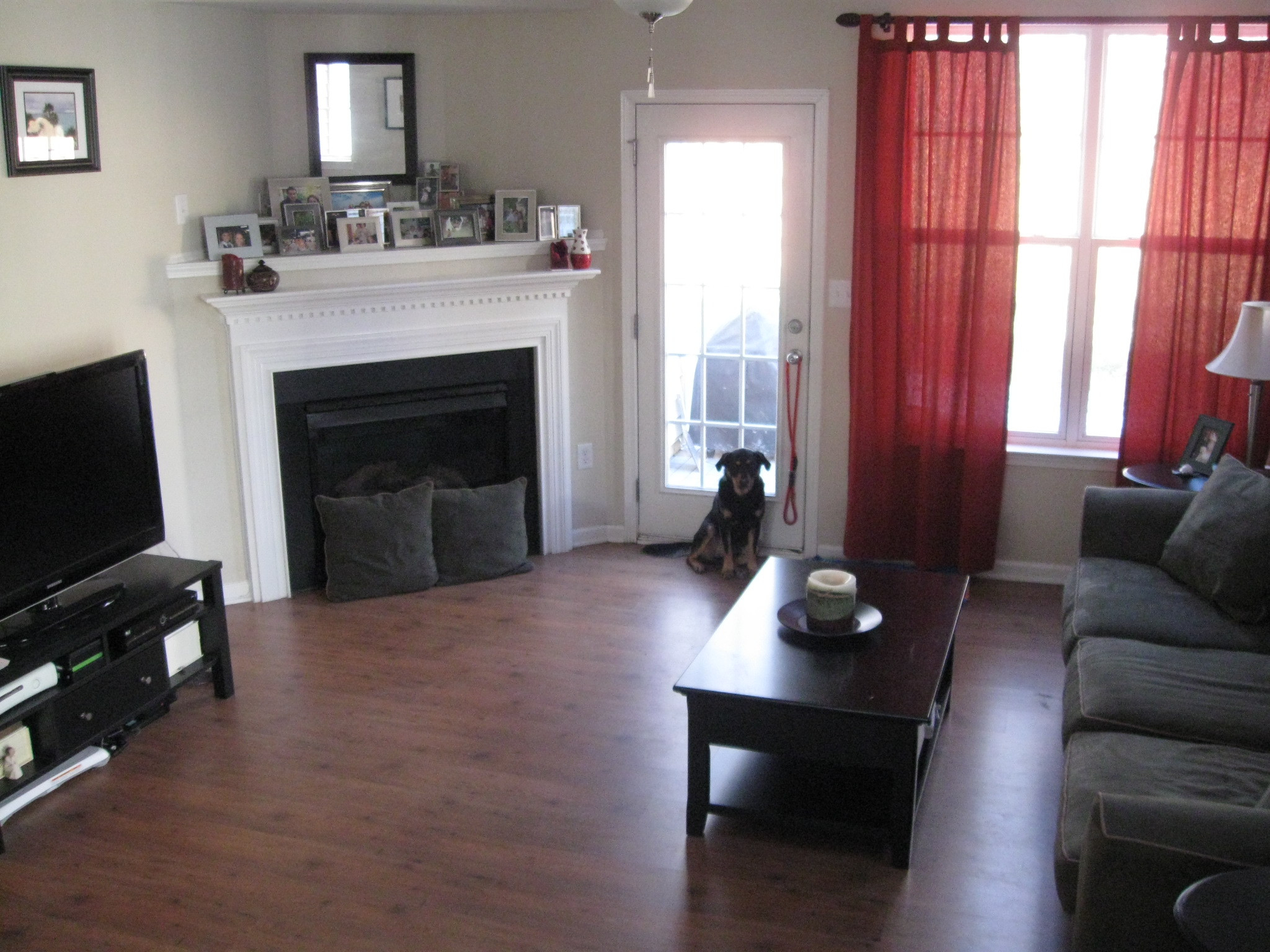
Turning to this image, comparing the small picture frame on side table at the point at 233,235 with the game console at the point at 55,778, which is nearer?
the game console at the point at 55,778

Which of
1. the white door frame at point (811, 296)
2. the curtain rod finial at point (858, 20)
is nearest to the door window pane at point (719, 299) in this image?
the white door frame at point (811, 296)

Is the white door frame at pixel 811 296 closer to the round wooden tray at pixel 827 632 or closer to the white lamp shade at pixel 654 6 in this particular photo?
the round wooden tray at pixel 827 632

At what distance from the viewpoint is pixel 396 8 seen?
16.1 feet

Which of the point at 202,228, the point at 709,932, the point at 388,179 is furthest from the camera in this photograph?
the point at 388,179

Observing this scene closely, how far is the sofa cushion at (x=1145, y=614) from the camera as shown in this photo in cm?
354

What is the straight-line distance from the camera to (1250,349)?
13.9 ft

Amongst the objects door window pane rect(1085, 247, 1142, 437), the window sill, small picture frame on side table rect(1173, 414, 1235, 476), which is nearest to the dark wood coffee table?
small picture frame on side table rect(1173, 414, 1235, 476)

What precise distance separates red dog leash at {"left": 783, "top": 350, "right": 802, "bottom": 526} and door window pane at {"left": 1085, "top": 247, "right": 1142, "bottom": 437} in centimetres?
115

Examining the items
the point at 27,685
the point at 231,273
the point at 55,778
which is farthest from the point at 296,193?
the point at 55,778

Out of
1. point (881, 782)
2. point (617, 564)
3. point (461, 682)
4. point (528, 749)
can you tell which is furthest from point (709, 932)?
point (617, 564)

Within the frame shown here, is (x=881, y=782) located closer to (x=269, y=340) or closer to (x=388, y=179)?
(x=269, y=340)

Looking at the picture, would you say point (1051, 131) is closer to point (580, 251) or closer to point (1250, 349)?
point (1250, 349)

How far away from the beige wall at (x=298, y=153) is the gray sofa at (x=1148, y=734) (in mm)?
1103

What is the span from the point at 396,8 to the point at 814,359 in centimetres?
215
